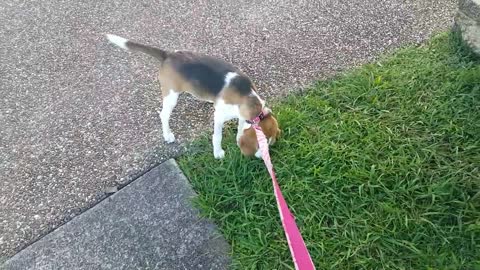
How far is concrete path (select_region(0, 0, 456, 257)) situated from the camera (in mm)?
3320

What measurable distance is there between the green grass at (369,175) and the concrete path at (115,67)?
40cm

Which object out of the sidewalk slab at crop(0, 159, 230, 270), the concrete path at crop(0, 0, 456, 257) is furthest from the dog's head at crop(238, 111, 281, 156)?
the concrete path at crop(0, 0, 456, 257)

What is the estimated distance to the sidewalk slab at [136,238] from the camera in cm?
285

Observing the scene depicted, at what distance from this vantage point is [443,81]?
3.58m

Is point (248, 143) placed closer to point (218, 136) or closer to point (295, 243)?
point (218, 136)

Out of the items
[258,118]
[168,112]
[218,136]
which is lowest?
[168,112]

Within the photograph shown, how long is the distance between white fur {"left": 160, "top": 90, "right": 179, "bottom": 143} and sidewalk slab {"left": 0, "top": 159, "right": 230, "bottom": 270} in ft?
1.43

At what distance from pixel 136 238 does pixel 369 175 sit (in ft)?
5.20

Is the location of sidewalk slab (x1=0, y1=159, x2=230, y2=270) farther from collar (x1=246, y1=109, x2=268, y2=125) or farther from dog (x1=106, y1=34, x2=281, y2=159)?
collar (x1=246, y1=109, x2=268, y2=125)

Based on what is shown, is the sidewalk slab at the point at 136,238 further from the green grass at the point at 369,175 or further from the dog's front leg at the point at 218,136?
the dog's front leg at the point at 218,136

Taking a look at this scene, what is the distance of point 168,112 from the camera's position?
3311 mm

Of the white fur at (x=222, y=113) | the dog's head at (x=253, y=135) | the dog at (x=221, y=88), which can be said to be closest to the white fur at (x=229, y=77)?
the dog at (x=221, y=88)

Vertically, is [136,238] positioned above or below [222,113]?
below

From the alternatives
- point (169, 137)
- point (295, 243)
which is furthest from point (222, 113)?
A: point (295, 243)
